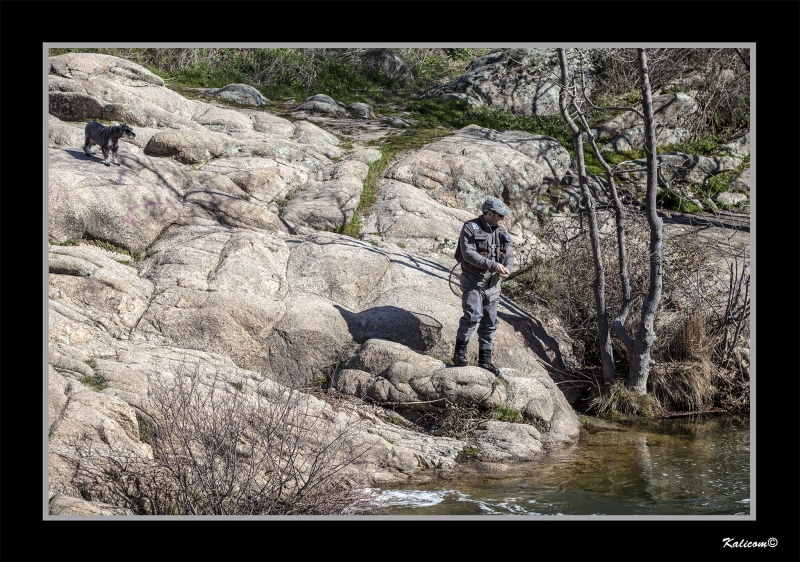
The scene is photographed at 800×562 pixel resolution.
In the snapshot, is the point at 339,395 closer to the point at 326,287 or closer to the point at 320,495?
the point at 326,287

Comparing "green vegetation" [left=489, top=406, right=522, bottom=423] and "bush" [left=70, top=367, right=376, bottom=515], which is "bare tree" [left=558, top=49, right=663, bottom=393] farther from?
"bush" [left=70, top=367, right=376, bottom=515]

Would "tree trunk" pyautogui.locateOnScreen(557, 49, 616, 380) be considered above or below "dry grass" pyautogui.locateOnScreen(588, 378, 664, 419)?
above

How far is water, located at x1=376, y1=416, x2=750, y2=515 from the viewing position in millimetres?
6456

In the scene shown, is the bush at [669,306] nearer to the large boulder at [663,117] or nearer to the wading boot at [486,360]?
the wading boot at [486,360]

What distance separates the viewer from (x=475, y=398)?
27.8 feet

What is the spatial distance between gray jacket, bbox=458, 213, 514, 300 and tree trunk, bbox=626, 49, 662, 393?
2.14 meters

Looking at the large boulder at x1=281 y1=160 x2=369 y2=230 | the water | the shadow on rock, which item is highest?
the large boulder at x1=281 y1=160 x2=369 y2=230

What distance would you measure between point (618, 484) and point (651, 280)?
11.4 feet

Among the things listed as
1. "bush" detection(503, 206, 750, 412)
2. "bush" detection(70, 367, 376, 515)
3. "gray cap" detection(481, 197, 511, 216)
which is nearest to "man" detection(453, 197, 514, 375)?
"gray cap" detection(481, 197, 511, 216)

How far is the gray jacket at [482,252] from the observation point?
8.61 metres

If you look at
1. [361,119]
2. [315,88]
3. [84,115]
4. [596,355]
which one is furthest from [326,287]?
[315,88]

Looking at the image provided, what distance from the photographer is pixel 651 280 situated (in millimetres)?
9648

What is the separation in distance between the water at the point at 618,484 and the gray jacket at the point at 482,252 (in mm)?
2214

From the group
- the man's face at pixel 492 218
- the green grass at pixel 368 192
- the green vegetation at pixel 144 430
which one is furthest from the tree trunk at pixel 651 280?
the green vegetation at pixel 144 430
